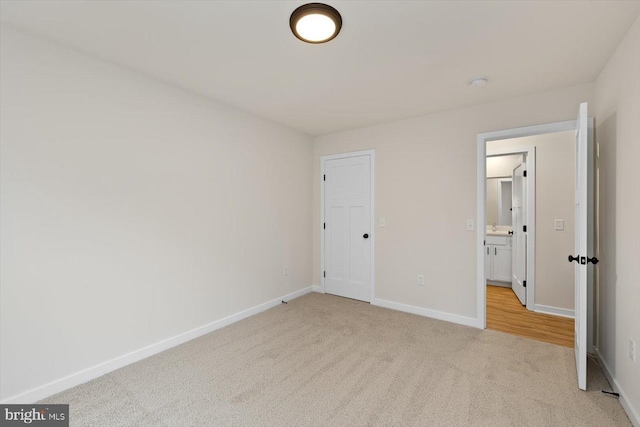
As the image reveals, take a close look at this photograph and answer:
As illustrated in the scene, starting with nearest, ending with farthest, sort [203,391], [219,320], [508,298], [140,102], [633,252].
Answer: [633,252]
[203,391]
[140,102]
[219,320]
[508,298]

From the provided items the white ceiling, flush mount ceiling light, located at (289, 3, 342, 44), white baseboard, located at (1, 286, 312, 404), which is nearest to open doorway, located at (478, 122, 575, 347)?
the white ceiling

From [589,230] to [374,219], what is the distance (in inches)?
84.5

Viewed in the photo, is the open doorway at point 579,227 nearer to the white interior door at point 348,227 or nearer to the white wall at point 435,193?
the white wall at point 435,193

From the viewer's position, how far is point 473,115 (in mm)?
3174

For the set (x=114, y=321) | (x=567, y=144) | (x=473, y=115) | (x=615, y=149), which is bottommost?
(x=114, y=321)

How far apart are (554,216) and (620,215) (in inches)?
70.5

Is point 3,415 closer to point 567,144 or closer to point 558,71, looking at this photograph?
point 558,71

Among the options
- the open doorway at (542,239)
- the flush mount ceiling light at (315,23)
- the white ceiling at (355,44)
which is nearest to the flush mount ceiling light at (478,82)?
the white ceiling at (355,44)

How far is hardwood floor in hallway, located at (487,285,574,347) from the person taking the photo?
296cm

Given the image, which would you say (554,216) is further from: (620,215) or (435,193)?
(620,215)

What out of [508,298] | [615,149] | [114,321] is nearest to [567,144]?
[615,149]

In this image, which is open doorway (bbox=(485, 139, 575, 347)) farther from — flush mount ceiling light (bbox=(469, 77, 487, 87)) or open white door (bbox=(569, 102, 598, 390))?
flush mount ceiling light (bbox=(469, 77, 487, 87))

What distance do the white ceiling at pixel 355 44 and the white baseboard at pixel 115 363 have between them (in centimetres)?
237

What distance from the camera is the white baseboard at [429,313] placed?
3.20 meters
